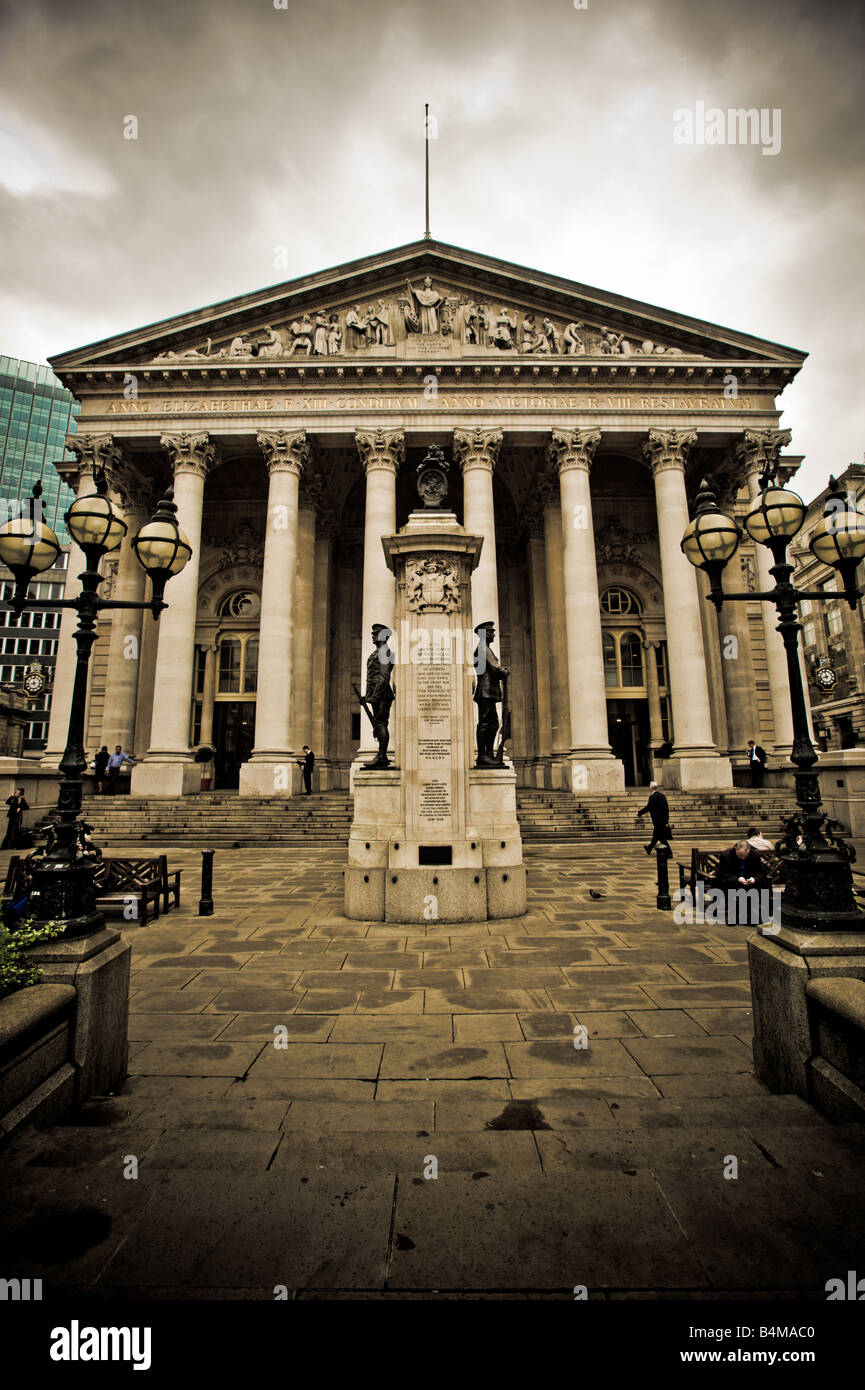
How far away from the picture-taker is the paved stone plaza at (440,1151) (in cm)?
226

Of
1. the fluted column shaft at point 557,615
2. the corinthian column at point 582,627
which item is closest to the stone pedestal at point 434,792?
the corinthian column at point 582,627

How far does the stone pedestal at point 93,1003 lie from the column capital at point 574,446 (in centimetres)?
2374

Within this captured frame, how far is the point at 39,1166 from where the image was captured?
→ 2.88 meters

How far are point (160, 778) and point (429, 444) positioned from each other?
1514 cm

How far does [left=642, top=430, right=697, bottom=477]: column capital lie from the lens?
24.0 metres

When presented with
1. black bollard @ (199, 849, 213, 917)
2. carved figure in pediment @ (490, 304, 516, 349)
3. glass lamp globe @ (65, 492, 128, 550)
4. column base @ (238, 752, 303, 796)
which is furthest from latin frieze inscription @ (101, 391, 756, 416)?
glass lamp globe @ (65, 492, 128, 550)

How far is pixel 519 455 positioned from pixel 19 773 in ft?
76.5

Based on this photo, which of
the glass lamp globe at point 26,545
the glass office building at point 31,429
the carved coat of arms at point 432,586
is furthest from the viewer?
the glass office building at point 31,429

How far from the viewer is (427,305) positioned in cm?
2489

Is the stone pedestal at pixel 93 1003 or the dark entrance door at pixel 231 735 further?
the dark entrance door at pixel 231 735

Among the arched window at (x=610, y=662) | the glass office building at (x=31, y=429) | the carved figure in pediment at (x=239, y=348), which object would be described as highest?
the glass office building at (x=31, y=429)

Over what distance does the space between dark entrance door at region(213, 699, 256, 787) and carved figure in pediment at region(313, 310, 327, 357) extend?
1539 centimetres

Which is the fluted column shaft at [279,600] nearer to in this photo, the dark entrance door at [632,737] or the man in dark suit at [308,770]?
the man in dark suit at [308,770]
